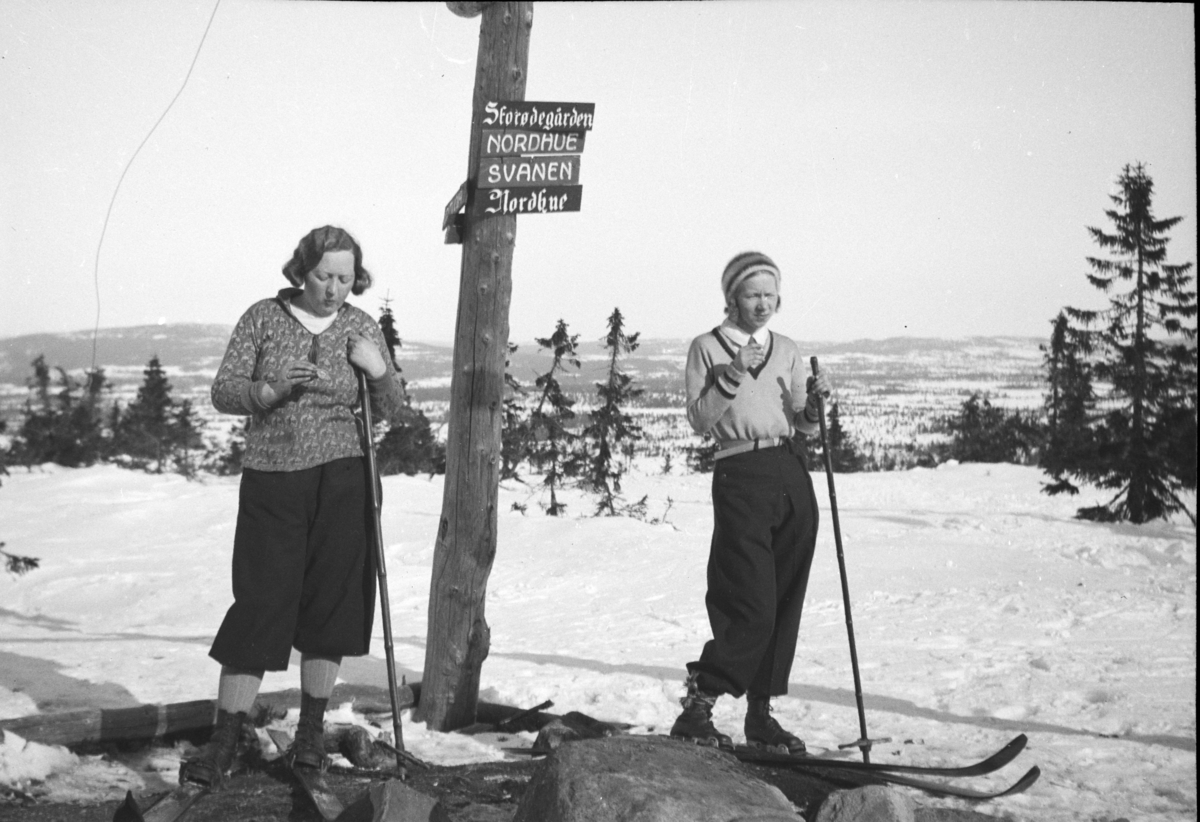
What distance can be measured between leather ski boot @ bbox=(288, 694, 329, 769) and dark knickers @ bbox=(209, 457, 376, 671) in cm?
20

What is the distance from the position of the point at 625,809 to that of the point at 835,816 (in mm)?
676

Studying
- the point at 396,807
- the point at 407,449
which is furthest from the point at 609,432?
the point at 396,807

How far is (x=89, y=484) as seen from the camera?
1501 centimetres

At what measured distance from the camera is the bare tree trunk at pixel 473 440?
15.7 ft

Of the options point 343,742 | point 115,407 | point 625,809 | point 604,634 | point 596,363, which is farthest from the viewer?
point 115,407

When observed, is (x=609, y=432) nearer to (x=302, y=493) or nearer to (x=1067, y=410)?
(x=1067, y=410)

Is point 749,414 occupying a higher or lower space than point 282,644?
higher

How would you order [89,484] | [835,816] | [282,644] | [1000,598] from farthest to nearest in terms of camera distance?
[89,484]
[1000,598]
[282,644]
[835,816]

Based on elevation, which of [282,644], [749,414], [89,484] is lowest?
[89,484]

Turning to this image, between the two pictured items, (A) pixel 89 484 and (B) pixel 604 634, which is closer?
(B) pixel 604 634

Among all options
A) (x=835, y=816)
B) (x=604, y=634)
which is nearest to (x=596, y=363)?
(x=604, y=634)

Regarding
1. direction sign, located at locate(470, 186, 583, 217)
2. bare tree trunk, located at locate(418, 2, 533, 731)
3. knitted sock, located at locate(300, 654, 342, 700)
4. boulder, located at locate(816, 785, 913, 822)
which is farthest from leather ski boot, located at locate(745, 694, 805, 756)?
direction sign, located at locate(470, 186, 583, 217)

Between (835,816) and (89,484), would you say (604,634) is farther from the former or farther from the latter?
(89,484)

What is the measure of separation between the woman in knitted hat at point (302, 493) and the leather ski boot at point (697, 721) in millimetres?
1306
